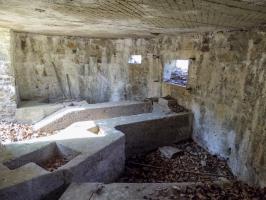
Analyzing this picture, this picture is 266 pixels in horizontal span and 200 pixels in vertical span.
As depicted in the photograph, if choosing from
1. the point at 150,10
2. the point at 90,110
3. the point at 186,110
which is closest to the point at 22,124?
the point at 90,110

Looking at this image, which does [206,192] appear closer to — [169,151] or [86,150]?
[86,150]

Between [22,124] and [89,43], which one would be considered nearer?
[22,124]

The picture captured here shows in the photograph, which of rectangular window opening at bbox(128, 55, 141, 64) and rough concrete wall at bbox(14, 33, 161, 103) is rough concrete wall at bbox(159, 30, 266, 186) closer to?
rough concrete wall at bbox(14, 33, 161, 103)

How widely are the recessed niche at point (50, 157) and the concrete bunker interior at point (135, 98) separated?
22 millimetres

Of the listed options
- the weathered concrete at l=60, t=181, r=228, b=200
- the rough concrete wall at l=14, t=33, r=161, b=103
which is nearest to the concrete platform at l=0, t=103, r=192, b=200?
the weathered concrete at l=60, t=181, r=228, b=200

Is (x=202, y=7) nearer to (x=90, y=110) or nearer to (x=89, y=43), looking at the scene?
(x=90, y=110)

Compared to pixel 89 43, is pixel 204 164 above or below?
below

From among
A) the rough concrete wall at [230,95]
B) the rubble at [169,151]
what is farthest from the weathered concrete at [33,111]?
the rough concrete wall at [230,95]

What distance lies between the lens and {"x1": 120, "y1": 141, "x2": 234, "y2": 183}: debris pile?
16.2 feet

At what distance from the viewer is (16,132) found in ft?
19.8

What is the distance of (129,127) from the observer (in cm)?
578

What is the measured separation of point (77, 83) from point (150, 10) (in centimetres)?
663

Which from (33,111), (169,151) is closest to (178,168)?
(169,151)

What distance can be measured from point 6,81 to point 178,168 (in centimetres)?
546
